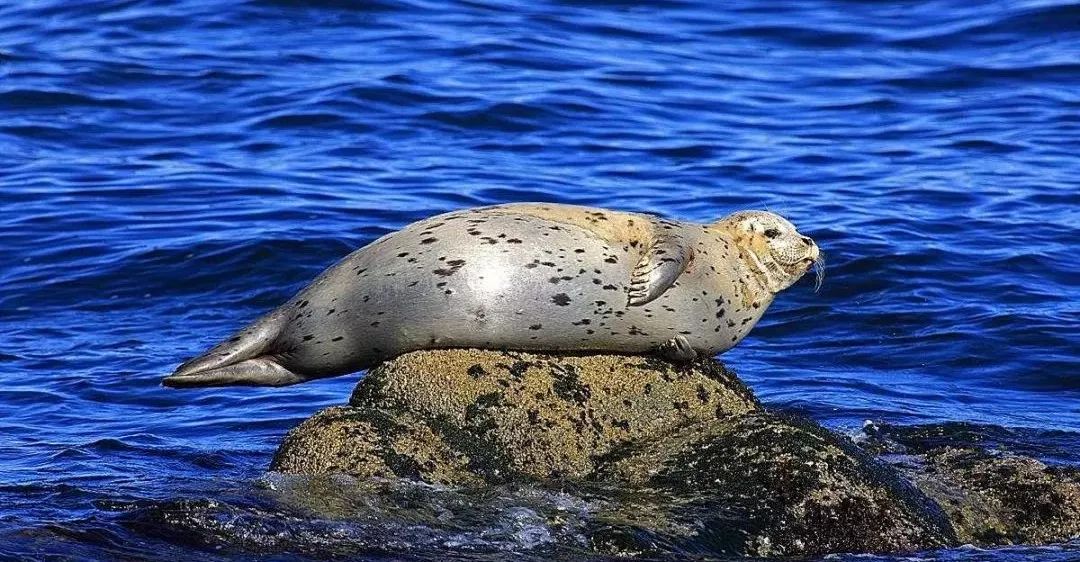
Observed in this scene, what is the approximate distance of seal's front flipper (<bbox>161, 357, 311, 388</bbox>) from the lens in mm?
7109

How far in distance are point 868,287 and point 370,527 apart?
22.7 ft

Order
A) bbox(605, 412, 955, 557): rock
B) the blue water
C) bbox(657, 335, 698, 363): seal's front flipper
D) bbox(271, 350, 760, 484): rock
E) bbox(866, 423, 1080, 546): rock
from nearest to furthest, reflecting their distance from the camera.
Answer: bbox(605, 412, 955, 557): rock → bbox(271, 350, 760, 484): rock → bbox(866, 423, 1080, 546): rock → bbox(657, 335, 698, 363): seal's front flipper → the blue water

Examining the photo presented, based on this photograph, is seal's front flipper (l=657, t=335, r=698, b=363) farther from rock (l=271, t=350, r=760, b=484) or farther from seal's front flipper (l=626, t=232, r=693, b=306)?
seal's front flipper (l=626, t=232, r=693, b=306)

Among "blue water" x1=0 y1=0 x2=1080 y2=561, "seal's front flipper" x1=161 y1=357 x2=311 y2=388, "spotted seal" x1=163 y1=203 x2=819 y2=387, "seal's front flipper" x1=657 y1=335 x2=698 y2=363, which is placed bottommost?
"blue water" x1=0 y1=0 x2=1080 y2=561

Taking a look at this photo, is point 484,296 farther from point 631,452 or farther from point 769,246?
point 769,246

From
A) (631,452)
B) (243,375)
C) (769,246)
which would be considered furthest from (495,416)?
(769,246)

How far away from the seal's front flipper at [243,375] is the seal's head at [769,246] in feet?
Result: 6.82

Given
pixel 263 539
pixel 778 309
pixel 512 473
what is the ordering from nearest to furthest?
pixel 263 539 < pixel 512 473 < pixel 778 309

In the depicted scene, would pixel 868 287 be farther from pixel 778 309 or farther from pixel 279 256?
pixel 279 256

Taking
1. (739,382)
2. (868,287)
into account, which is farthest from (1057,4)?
(739,382)

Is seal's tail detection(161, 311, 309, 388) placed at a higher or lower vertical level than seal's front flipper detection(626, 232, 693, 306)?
lower

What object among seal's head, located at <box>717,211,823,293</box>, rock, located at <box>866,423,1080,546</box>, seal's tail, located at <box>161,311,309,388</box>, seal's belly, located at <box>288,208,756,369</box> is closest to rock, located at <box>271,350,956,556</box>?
seal's belly, located at <box>288,208,756,369</box>

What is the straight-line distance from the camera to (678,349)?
7.11 metres

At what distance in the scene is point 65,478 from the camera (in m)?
7.55
